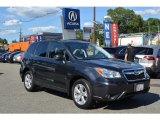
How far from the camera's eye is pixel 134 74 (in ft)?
23.9

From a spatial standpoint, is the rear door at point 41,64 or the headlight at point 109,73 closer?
the headlight at point 109,73

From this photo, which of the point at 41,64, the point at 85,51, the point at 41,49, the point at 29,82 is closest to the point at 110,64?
the point at 85,51

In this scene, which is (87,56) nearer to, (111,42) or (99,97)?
(99,97)

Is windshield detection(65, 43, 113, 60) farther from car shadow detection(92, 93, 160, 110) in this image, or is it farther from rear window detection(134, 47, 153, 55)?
rear window detection(134, 47, 153, 55)

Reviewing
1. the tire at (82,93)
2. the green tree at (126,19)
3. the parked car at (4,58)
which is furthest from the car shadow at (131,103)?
the green tree at (126,19)

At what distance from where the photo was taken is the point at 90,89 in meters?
7.18

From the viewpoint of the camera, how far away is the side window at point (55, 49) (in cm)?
838

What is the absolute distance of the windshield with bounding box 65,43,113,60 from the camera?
812 cm

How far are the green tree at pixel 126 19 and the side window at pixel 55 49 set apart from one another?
88.6m

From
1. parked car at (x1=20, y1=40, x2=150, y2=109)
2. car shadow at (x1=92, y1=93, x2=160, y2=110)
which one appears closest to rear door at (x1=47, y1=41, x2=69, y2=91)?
parked car at (x1=20, y1=40, x2=150, y2=109)

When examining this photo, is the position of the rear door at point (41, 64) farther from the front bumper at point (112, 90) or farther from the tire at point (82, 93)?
the front bumper at point (112, 90)

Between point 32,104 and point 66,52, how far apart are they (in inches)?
64.9

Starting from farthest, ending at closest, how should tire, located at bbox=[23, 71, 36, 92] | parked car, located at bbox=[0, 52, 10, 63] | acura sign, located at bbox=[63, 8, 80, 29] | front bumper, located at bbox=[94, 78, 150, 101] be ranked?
parked car, located at bbox=[0, 52, 10, 63], acura sign, located at bbox=[63, 8, 80, 29], tire, located at bbox=[23, 71, 36, 92], front bumper, located at bbox=[94, 78, 150, 101]
